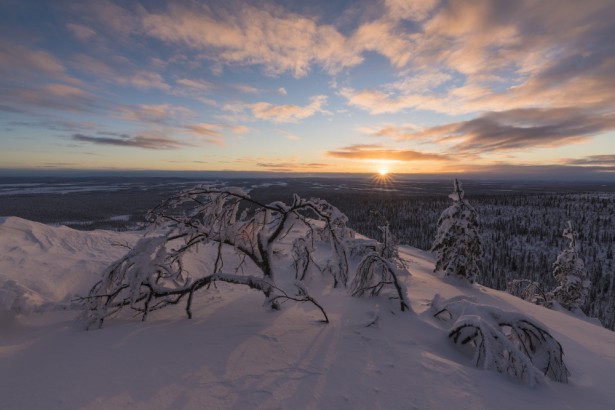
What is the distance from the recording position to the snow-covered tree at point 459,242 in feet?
55.5

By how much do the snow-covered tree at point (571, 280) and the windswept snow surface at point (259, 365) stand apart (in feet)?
67.9

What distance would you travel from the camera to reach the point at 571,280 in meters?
22.3

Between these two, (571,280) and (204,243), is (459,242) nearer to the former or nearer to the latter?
(571,280)

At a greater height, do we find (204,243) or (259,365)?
(204,243)

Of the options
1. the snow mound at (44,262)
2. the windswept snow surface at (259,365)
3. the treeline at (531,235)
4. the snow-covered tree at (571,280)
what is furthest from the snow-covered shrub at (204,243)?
the treeline at (531,235)

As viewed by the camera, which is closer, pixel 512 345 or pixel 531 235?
pixel 512 345

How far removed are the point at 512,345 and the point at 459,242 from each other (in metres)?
14.5

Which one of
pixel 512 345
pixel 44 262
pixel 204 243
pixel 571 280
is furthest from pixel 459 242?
pixel 44 262

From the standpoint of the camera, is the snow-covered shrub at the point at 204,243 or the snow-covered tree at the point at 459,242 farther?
the snow-covered tree at the point at 459,242

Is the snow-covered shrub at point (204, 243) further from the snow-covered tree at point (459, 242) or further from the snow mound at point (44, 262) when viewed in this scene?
the snow-covered tree at point (459, 242)

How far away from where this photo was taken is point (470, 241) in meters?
17.3

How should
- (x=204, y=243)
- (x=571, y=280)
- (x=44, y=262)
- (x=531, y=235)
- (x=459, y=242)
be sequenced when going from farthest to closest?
(x=531, y=235) → (x=571, y=280) → (x=459, y=242) → (x=44, y=262) → (x=204, y=243)

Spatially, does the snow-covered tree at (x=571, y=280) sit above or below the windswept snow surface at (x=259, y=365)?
below

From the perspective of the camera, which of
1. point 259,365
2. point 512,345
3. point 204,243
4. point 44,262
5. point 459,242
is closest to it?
point 259,365
